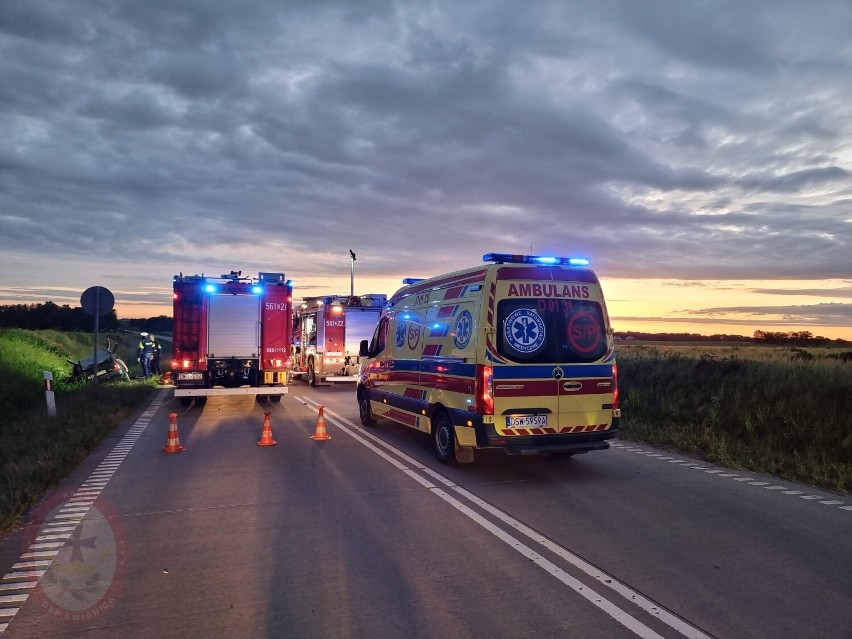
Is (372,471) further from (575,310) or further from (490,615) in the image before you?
(490,615)

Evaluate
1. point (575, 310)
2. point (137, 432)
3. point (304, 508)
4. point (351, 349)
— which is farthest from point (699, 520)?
point (351, 349)

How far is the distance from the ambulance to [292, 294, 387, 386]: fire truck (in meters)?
13.7

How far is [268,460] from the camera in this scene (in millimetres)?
9148

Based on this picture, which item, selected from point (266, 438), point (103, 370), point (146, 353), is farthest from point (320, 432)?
point (146, 353)

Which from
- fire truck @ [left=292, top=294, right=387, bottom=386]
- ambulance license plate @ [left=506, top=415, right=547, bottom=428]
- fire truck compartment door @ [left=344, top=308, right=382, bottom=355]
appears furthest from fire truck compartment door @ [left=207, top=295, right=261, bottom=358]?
ambulance license plate @ [left=506, top=415, right=547, bottom=428]

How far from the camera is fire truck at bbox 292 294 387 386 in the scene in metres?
22.4

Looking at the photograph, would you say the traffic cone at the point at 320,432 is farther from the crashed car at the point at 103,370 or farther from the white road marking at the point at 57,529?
the crashed car at the point at 103,370

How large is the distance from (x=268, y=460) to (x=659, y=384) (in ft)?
29.1

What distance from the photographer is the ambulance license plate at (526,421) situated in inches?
308

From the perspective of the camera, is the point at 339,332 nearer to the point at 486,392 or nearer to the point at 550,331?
the point at 550,331

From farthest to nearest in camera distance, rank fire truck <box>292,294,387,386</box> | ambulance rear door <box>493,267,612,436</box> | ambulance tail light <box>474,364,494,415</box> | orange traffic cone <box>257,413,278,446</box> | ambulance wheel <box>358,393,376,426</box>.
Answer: fire truck <box>292,294,387,386</box>, ambulance wheel <box>358,393,376,426</box>, orange traffic cone <box>257,413,278,446</box>, ambulance rear door <box>493,267,612,436</box>, ambulance tail light <box>474,364,494,415</box>

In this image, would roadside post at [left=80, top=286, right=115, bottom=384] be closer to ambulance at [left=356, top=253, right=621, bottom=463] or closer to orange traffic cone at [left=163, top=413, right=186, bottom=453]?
orange traffic cone at [left=163, top=413, right=186, bottom=453]

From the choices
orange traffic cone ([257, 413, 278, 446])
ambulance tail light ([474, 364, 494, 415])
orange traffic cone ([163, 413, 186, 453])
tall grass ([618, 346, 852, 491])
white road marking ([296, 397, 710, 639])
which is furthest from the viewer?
orange traffic cone ([257, 413, 278, 446])

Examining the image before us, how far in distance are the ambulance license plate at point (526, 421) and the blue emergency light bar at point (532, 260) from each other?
1983 mm
